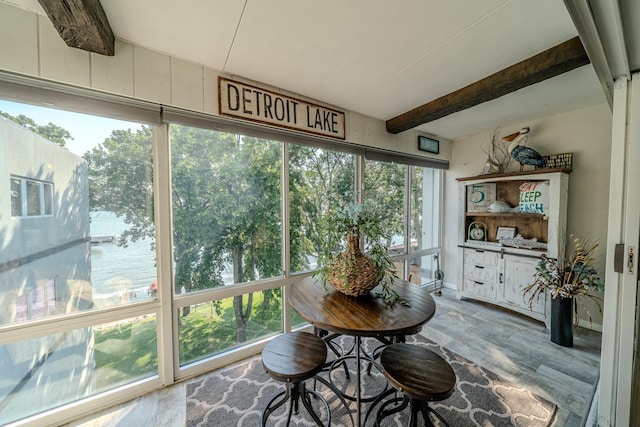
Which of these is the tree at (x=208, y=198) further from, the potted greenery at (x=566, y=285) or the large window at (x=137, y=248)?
the potted greenery at (x=566, y=285)

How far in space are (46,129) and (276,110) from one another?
5.05 feet

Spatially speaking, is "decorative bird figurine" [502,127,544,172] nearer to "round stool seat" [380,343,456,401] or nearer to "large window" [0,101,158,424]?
"round stool seat" [380,343,456,401]

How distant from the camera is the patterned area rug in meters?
1.48

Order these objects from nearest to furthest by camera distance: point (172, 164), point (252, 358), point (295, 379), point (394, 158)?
point (295, 379) → point (172, 164) → point (252, 358) → point (394, 158)

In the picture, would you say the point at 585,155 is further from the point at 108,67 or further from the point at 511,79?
the point at 108,67

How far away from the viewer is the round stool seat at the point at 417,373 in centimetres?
105

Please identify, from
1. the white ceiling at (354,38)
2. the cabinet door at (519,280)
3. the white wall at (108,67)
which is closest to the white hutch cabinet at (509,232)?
the cabinet door at (519,280)

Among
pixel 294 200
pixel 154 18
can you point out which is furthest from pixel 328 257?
pixel 154 18

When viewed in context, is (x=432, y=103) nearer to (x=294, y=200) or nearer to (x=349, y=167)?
(x=349, y=167)

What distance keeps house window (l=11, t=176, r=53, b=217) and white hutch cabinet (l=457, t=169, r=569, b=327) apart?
169 inches

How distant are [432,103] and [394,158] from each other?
2.78 ft

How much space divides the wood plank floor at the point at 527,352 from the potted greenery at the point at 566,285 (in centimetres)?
17

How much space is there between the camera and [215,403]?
1.63 m

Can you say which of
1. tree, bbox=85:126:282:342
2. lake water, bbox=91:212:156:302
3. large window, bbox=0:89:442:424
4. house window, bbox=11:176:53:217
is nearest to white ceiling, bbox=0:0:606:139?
large window, bbox=0:89:442:424
